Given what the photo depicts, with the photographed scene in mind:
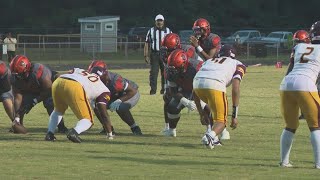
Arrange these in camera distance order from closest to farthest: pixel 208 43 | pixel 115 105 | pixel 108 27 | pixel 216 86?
1. pixel 216 86
2. pixel 115 105
3. pixel 208 43
4. pixel 108 27

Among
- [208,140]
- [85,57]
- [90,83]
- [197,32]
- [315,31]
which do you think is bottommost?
[85,57]

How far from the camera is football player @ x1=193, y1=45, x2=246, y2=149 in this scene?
12679 mm

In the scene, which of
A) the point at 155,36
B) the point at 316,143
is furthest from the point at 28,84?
the point at 155,36

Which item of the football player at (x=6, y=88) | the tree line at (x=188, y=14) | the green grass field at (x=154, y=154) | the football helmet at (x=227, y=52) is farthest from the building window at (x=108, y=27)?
the football helmet at (x=227, y=52)

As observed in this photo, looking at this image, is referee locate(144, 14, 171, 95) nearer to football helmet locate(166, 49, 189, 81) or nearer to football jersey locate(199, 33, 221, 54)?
football jersey locate(199, 33, 221, 54)

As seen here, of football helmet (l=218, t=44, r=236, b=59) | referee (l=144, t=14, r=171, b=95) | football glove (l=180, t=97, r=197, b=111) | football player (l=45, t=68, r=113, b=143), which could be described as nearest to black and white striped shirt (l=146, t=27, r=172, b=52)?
referee (l=144, t=14, r=171, b=95)

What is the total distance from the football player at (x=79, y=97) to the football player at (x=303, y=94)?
11.6ft

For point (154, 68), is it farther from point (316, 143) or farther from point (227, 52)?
point (316, 143)

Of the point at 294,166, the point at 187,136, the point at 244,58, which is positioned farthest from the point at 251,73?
the point at 294,166

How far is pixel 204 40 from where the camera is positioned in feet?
51.6

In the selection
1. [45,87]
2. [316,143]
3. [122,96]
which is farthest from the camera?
[122,96]

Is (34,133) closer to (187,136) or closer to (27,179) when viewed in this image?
(187,136)

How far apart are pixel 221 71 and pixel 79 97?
2131mm

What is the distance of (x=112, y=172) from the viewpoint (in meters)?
10.6
